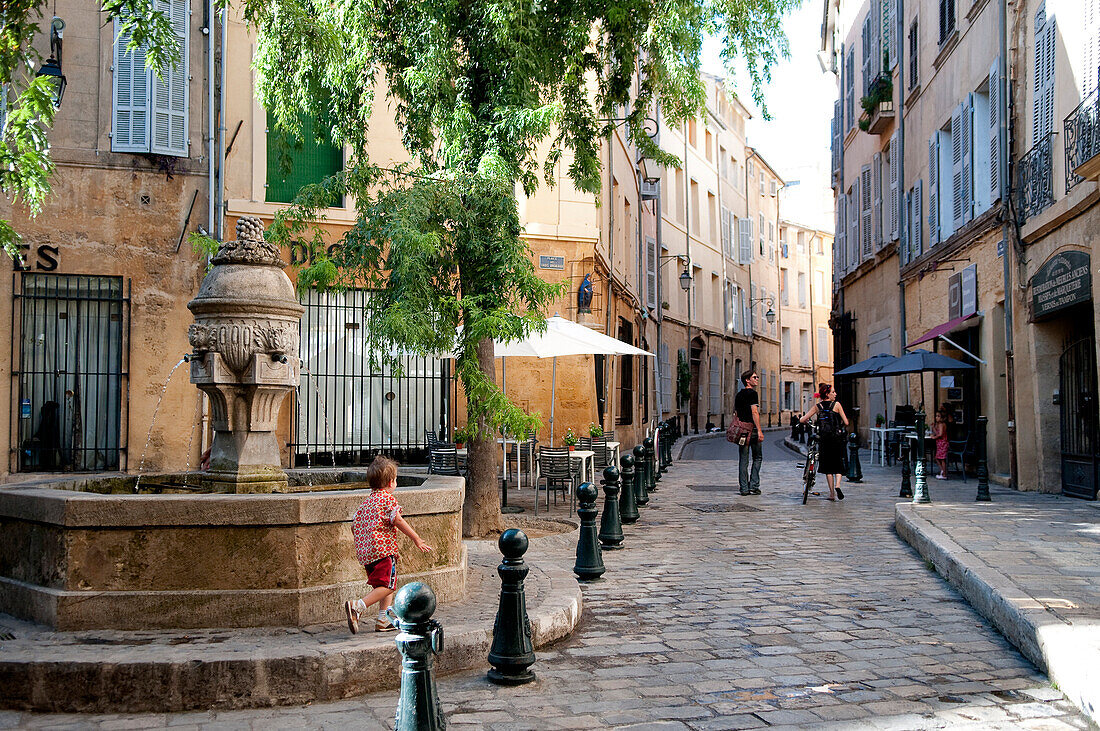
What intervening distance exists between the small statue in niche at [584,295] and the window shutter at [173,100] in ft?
22.1

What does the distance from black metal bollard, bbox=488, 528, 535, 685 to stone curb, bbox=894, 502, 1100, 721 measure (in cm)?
248

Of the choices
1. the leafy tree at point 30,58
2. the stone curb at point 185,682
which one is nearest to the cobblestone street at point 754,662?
the stone curb at point 185,682

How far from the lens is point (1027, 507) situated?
10469 mm

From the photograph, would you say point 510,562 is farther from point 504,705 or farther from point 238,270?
point 238,270

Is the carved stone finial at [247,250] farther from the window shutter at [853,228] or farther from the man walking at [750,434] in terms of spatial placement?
the window shutter at [853,228]

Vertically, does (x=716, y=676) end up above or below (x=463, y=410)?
below

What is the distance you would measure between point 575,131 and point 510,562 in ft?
19.3

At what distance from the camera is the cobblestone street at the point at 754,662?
4.03 m

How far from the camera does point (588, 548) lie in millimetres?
7105

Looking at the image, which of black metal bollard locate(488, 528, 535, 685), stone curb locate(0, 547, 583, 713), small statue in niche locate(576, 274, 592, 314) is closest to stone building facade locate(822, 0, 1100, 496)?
small statue in niche locate(576, 274, 592, 314)

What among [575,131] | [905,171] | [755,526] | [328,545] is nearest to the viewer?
[328,545]

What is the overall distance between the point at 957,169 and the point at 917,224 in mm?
2673

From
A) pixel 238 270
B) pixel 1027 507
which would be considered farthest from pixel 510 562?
pixel 1027 507

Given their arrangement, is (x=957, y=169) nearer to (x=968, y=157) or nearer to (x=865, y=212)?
(x=968, y=157)
